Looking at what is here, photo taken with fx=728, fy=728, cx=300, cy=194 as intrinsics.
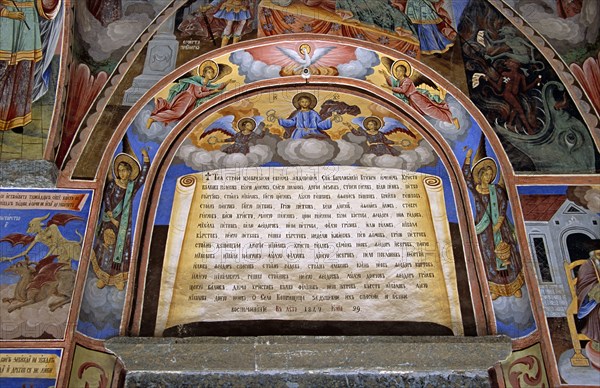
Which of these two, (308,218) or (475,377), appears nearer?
(475,377)

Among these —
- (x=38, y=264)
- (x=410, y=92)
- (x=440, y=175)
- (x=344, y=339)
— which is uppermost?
(x=410, y=92)

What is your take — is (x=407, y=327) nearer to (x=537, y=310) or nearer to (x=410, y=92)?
(x=537, y=310)

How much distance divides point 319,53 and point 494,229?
2.75 meters

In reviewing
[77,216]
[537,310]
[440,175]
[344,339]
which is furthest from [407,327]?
[77,216]

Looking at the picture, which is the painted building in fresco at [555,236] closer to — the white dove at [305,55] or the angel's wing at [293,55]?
the white dove at [305,55]

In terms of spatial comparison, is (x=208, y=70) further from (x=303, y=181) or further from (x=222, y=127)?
(x=303, y=181)

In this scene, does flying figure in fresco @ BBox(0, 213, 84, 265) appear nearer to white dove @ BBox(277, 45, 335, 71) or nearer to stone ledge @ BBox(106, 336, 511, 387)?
stone ledge @ BBox(106, 336, 511, 387)

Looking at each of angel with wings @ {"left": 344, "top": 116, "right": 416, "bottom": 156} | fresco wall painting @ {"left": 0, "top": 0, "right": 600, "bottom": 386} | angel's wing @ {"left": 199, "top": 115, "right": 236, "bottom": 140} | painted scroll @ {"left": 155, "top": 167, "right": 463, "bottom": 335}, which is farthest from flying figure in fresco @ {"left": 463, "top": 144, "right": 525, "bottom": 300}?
angel's wing @ {"left": 199, "top": 115, "right": 236, "bottom": 140}

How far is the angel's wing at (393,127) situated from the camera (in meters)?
8.22

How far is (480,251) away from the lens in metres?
7.33

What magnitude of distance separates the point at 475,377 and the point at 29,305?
13.7ft

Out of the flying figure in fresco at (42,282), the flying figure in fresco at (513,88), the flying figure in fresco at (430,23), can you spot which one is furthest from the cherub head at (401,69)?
the flying figure in fresco at (42,282)

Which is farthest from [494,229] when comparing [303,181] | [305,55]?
[305,55]

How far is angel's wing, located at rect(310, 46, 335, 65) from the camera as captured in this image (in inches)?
322
